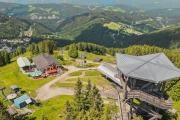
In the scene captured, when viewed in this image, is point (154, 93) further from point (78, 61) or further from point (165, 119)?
point (78, 61)

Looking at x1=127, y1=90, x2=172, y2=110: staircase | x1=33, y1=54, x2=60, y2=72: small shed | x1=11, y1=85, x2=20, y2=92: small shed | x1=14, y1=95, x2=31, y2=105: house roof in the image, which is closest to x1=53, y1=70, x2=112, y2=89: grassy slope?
x1=33, y1=54, x2=60, y2=72: small shed

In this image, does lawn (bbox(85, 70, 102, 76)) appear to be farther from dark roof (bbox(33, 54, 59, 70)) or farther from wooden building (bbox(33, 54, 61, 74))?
dark roof (bbox(33, 54, 59, 70))

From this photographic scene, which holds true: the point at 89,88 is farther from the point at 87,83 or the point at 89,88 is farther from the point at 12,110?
the point at 87,83

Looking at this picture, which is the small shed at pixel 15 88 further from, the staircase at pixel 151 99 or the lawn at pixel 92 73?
the staircase at pixel 151 99

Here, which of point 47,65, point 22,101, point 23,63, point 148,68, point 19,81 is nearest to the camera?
point 148,68

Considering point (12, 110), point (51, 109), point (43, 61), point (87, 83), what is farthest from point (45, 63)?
point (51, 109)
